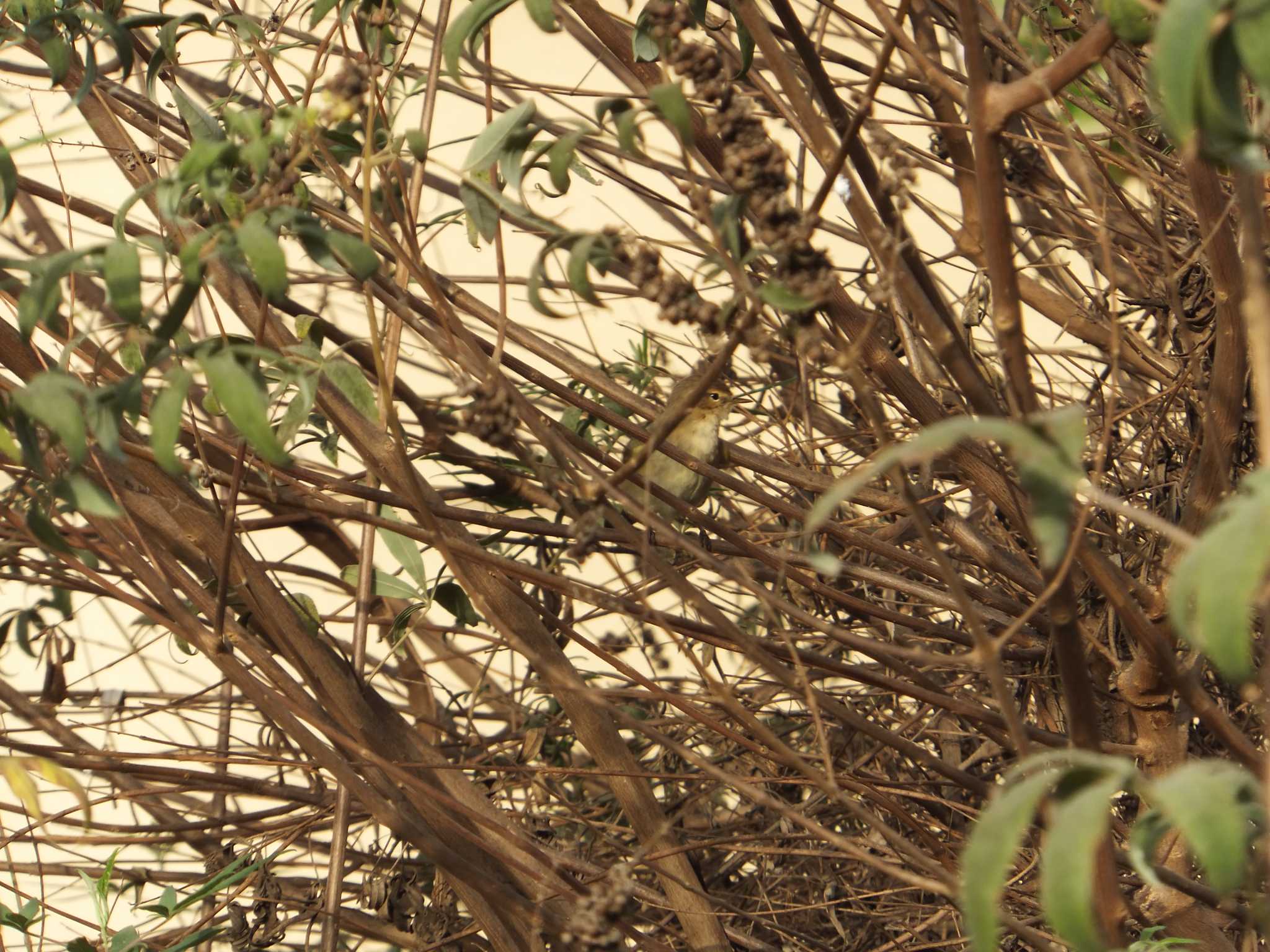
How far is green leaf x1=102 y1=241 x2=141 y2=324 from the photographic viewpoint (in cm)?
83

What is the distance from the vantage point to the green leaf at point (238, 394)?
0.82 meters

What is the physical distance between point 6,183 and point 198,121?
37 cm

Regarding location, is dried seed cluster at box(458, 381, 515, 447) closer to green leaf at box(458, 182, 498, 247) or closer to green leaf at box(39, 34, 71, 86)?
green leaf at box(458, 182, 498, 247)

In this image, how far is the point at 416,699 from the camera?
2.20m

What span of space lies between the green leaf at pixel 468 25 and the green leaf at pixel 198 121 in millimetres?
432

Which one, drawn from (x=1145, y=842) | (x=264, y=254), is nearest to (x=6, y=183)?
(x=264, y=254)

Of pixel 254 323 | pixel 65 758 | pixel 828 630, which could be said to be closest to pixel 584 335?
pixel 254 323

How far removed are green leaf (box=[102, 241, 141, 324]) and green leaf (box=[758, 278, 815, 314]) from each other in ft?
1.29

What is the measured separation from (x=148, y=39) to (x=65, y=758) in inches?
39.5

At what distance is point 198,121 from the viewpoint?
1342 millimetres

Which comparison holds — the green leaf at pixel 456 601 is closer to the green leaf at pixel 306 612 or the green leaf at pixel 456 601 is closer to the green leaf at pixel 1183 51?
the green leaf at pixel 306 612

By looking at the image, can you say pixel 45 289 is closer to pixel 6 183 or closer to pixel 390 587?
pixel 6 183

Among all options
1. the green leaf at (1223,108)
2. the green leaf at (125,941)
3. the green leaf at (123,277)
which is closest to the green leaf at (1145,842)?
the green leaf at (1223,108)

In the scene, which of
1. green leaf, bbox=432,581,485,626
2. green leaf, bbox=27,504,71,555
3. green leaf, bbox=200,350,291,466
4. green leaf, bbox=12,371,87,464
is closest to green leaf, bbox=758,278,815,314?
green leaf, bbox=200,350,291,466
